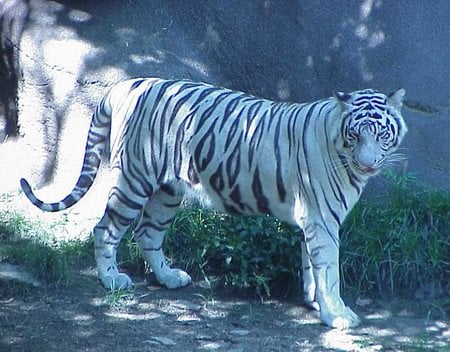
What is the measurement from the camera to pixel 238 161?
21.1 feet

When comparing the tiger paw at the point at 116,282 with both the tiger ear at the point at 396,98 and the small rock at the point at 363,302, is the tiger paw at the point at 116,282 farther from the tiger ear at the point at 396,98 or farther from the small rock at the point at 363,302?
the tiger ear at the point at 396,98

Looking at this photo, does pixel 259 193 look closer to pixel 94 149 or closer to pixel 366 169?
pixel 366 169

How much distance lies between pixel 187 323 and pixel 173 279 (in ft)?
2.20

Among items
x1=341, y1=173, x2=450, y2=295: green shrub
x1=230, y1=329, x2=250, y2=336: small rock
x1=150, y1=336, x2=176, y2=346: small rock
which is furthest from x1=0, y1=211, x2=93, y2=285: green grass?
x1=341, y1=173, x2=450, y2=295: green shrub

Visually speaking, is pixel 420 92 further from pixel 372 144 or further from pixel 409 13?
pixel 372 144

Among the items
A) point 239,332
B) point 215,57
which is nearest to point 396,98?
point 239,332

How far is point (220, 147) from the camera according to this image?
21.3ft

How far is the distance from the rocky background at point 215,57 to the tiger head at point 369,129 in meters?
→ 1.51

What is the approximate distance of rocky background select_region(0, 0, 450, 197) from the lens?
7645 mm

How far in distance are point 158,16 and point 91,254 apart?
2.08 m

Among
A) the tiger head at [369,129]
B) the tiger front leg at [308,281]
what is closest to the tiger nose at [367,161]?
the tiger head at [369,129]

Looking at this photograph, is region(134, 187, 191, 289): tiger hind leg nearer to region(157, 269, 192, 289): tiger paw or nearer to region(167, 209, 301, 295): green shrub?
region(157, 269, 192, 289): tiger paw

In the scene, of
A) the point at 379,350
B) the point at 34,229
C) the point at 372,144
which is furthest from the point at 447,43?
the point at 34,229

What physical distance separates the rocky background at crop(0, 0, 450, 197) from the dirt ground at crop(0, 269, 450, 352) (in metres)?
1.48
